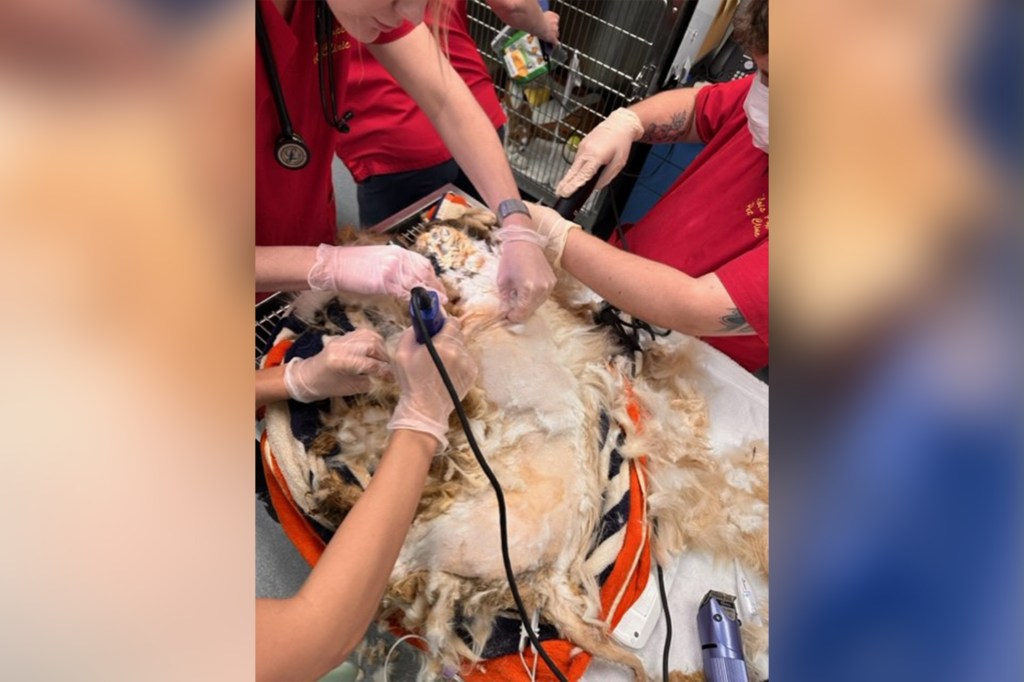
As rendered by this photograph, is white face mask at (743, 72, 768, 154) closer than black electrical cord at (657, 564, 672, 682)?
No

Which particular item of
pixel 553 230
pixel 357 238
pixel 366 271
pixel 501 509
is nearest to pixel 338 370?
pixel 366 271

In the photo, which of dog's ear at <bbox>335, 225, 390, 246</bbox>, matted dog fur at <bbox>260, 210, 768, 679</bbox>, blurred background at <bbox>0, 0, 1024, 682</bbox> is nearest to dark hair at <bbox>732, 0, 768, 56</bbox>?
matted dog fur at <bbox>260, 210, 768, 679</bbox>

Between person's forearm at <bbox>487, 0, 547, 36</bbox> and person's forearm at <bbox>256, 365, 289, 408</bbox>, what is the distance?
116 centimetres

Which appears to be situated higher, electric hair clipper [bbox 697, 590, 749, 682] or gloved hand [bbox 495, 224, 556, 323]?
gloved hand [bbox 495, 224, 556, 323]

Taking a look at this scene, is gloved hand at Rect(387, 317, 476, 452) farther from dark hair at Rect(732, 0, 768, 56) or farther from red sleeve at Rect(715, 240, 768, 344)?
dark hair at Rect(732, 0, 768, 56)

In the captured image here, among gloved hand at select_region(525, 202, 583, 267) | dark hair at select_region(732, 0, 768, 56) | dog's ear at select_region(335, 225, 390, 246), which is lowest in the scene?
dog's ear at select_region(335, 225, 390, 246)

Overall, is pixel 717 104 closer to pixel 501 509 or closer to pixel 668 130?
pixel 668 130

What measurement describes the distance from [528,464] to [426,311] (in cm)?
33

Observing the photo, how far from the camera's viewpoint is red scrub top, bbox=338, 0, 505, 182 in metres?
1.34
